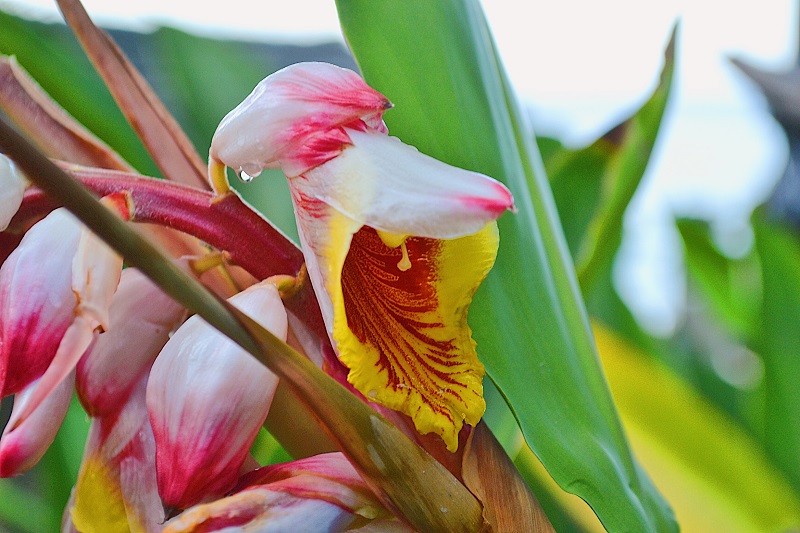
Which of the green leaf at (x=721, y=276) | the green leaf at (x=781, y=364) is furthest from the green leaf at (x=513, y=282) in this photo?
the green leaf at (x=721, y=276)

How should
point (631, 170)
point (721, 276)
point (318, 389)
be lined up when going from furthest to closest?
point (721, 276) → point (631, 170) → point (318, 389)

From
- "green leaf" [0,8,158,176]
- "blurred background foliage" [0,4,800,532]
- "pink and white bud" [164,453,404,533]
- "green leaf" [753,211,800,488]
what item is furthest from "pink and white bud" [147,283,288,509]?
"green leaf" [753,211,800,488]

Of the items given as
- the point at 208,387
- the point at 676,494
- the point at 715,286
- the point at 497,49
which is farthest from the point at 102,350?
the point at 715,286

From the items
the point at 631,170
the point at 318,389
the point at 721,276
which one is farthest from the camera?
the point at 721,276

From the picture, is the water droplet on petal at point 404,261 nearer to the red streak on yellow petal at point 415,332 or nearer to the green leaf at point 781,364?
the red streak on yellow petal at point 415,332

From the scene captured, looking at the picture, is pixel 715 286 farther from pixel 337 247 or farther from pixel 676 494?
pixel 337 247

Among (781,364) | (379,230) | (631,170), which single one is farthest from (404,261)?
(781,364)

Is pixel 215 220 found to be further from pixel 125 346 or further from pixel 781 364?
pixel 781 364
